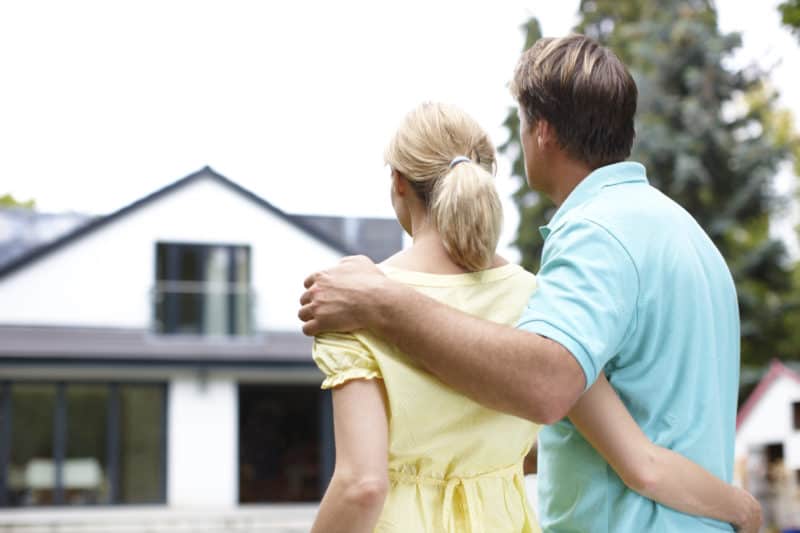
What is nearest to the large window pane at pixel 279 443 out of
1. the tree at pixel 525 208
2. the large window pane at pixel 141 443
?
the large window pane at pixel 141 443

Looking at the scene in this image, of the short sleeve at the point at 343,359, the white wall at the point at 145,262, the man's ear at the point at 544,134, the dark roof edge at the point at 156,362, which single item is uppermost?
the white wall at the point at 145,262

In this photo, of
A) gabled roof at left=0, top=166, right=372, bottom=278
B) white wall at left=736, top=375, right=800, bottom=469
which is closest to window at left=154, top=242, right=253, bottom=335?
gabled roof at left=0, top=166, right=372, bottom=278

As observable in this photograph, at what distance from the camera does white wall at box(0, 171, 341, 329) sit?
23000 millimetres

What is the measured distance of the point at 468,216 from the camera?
75.5 inches

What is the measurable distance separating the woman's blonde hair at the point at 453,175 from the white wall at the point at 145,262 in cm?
2156

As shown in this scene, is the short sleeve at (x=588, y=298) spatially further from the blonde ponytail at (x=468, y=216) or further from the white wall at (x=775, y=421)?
the white wall at (x=775, y=421)

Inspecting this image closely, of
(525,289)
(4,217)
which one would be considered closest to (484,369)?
(525,289)

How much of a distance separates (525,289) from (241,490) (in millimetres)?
22333

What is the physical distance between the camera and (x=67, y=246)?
2298 cm

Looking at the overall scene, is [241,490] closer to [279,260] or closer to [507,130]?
[279,260]

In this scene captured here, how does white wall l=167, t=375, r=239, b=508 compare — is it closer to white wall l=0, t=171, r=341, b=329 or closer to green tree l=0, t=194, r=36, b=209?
white wall l=0, t=171, r=341, b=329

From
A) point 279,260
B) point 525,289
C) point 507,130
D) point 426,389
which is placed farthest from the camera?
point 507,130

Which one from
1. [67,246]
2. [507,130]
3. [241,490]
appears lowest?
[241,490]

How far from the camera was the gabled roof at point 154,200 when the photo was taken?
22.7m
